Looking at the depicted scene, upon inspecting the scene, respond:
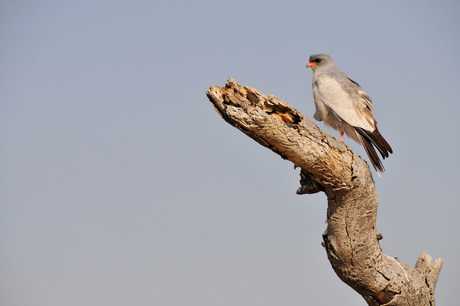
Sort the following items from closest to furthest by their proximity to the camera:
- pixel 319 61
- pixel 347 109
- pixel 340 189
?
pixel 340 189, pixel 347 109, pixel 319 61

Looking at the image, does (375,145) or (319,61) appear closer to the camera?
(375,145)

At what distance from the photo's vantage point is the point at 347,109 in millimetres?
7156

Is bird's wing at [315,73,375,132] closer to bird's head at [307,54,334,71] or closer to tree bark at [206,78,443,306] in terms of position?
bird's head at [307,54,334,71]

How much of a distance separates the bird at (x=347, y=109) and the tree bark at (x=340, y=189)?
1.48m

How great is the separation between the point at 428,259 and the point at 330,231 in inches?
63.5

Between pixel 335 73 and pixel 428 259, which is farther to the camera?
pixel 335 73

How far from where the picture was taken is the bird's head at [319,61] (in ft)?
27.8

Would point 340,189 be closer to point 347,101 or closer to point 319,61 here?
point 347,101

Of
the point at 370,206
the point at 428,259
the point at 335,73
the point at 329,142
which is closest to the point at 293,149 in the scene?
the point at 329,142

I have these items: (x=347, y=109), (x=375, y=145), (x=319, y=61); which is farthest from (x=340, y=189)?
(x=319, y=61)

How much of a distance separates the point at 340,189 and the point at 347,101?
245 centimetres

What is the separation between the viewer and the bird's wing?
7062mm

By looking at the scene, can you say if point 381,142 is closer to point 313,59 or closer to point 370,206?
point 370,206

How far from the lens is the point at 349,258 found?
5422mm
